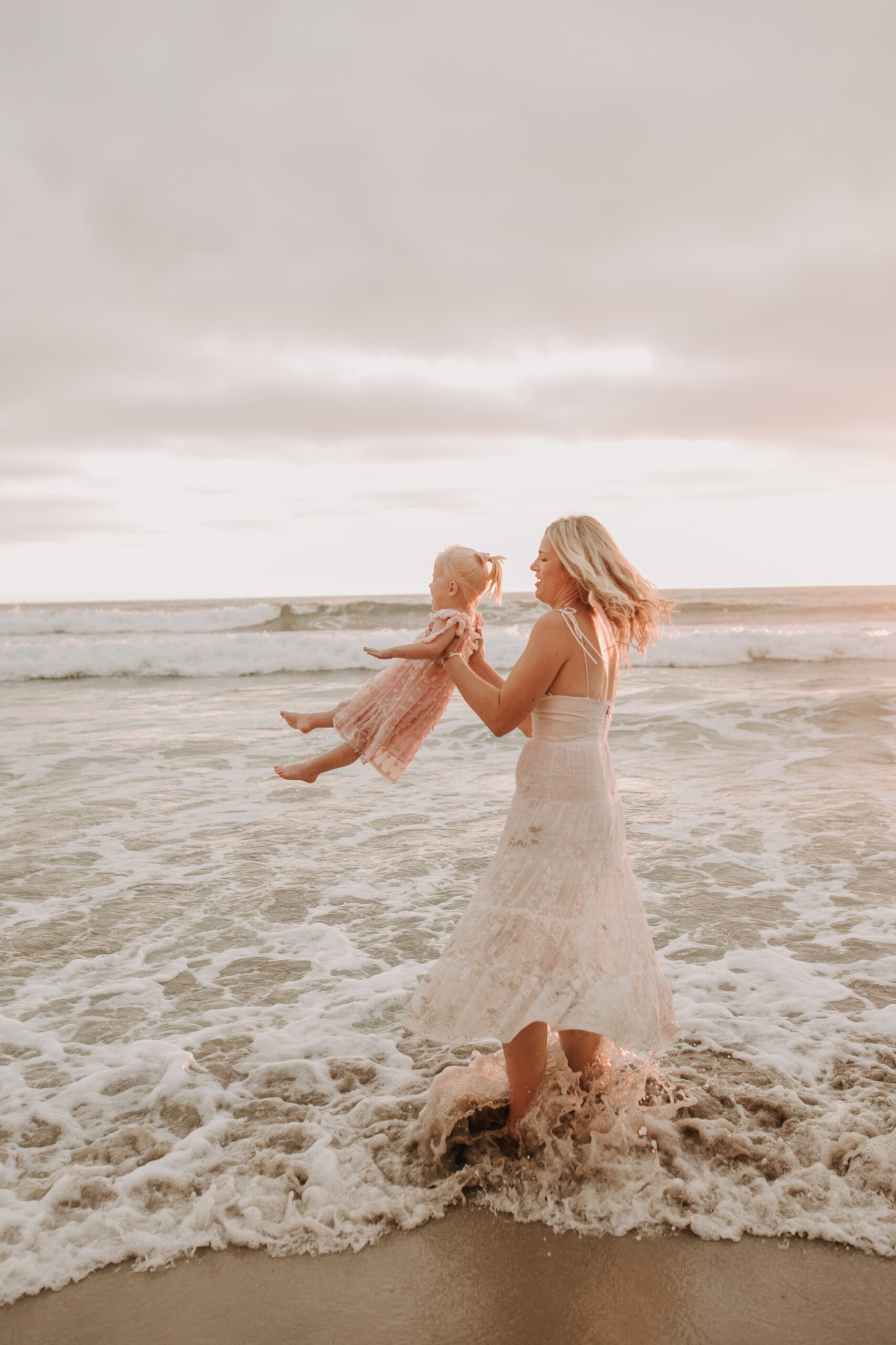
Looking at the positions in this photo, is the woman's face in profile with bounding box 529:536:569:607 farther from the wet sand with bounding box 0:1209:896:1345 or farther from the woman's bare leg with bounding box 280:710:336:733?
the wet sand with bounding box 0:1209:896:1345

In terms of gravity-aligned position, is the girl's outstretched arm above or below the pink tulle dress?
above

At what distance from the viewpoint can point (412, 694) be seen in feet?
11.7

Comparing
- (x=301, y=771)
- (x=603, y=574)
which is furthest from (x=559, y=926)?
(x=301, y=771)

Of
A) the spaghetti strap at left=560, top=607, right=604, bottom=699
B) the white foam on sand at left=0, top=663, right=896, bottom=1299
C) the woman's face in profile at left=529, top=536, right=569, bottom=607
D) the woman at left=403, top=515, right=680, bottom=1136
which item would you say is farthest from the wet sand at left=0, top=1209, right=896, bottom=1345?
the woman's face in profile at left=529, top=536, right=569, bottom=607

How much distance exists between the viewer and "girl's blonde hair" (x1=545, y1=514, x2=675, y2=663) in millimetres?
3113

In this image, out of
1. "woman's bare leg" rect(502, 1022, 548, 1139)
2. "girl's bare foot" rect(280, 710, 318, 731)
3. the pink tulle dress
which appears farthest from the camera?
"girl's bare foot" rect(280, 710, 318, 731)

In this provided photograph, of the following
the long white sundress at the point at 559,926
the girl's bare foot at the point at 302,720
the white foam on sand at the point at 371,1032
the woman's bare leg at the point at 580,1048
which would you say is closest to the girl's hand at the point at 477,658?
the long white sundress at the point at 559,926

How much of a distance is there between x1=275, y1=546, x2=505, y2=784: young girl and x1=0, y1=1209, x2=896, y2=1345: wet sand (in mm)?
1603

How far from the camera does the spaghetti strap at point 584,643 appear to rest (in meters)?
3.13

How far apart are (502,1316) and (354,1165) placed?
0.85 meters

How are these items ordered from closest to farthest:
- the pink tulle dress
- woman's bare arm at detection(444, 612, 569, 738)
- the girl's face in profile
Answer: woman's bare arm at detection(444, 612, 569, 738)
the girl's face in profile
the pink tulle dress

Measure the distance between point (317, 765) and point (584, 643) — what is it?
4.47ft

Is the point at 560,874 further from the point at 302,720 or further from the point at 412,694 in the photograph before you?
the point at 302,720

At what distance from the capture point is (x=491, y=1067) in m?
3.68
